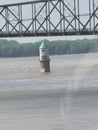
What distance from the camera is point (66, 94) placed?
138 ft

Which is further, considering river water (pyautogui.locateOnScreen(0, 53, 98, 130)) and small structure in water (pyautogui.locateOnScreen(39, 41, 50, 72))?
small structure in water (pyautogui.locateOnScreen(39, 41, 50, 72))

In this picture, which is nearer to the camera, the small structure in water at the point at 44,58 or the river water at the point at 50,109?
the river water at the point at 50,109

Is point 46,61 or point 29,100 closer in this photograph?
point 29,100

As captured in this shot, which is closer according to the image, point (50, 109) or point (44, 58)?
point (50, 109)

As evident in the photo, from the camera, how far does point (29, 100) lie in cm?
3856

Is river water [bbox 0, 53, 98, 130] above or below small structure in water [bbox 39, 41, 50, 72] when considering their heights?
above

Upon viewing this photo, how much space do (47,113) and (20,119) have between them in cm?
218

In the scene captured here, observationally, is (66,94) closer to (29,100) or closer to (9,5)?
(29,100)

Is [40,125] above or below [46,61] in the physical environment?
above

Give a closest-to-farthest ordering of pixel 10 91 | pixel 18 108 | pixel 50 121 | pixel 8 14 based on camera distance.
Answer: pixel 50 121
pixel 18 108
pixel 10 91
pixel 8 14

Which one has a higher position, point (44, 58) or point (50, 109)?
point (50, 109)

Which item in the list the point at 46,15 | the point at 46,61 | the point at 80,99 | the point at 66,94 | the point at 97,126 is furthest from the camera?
the point at 46,15

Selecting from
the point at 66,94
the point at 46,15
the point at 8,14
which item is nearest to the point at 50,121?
the point at 66,94

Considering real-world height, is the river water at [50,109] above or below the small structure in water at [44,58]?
above
